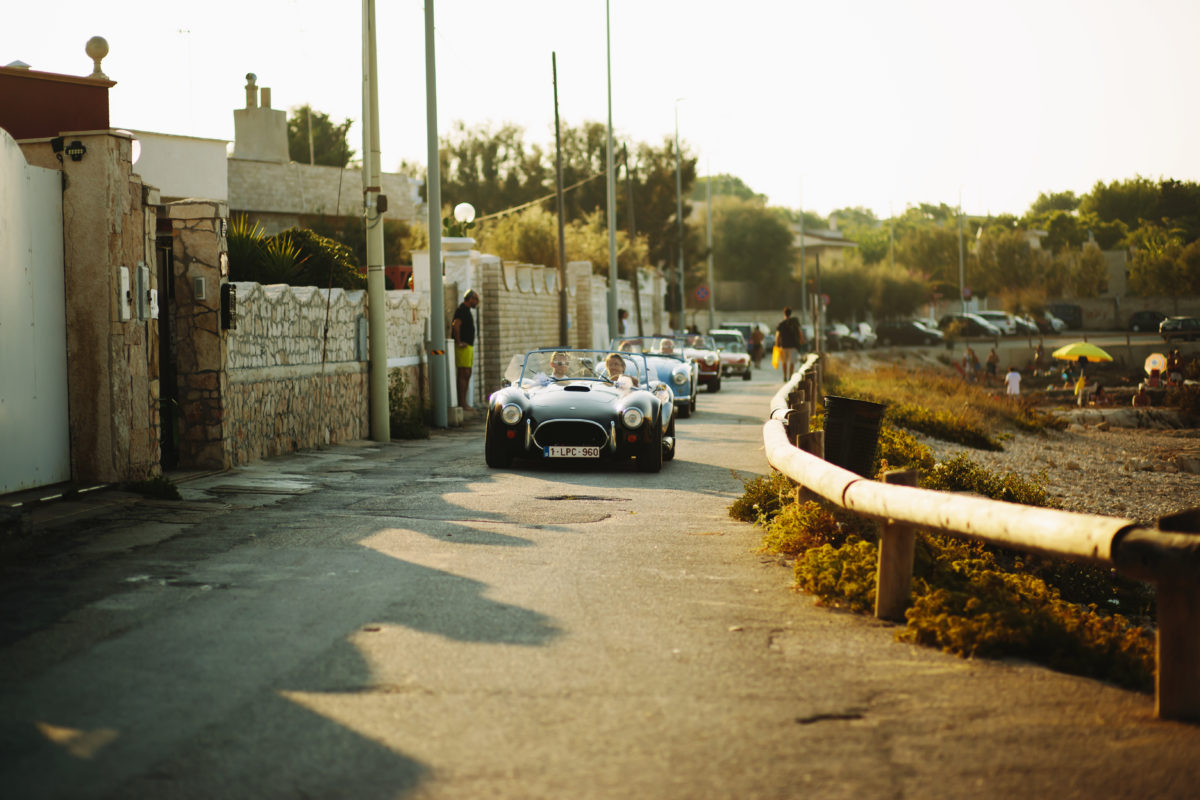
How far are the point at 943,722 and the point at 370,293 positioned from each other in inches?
511

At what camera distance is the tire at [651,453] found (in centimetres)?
1281

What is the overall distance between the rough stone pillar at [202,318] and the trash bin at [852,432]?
619 cm

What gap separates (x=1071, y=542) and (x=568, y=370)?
9904 mm

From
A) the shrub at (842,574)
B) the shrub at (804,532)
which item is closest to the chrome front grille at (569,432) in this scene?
the shrub at (804,532)

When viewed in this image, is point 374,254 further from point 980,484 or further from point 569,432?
point 980,484

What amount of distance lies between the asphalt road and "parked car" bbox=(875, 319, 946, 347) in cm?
6391

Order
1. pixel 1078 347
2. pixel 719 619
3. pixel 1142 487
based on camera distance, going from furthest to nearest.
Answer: pixel 1078 347 → pixel 1142 487 → pixel 719 619

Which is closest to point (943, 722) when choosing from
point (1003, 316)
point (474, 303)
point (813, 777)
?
point (813, 777)

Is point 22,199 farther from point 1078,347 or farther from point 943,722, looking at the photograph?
point 1078,347

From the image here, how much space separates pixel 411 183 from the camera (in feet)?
155

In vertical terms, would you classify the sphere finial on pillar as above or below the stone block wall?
above

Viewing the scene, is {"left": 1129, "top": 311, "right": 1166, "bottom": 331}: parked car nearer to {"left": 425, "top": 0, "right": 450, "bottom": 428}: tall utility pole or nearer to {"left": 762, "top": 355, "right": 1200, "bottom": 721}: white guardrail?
{"left": 425, "top": 0, "right": 450, "bottom": 428}: tall utility pole

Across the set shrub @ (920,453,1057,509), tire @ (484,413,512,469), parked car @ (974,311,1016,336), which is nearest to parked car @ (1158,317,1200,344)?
parked car @ (974,311,1016,336)

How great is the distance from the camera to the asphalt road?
3.75 metres
